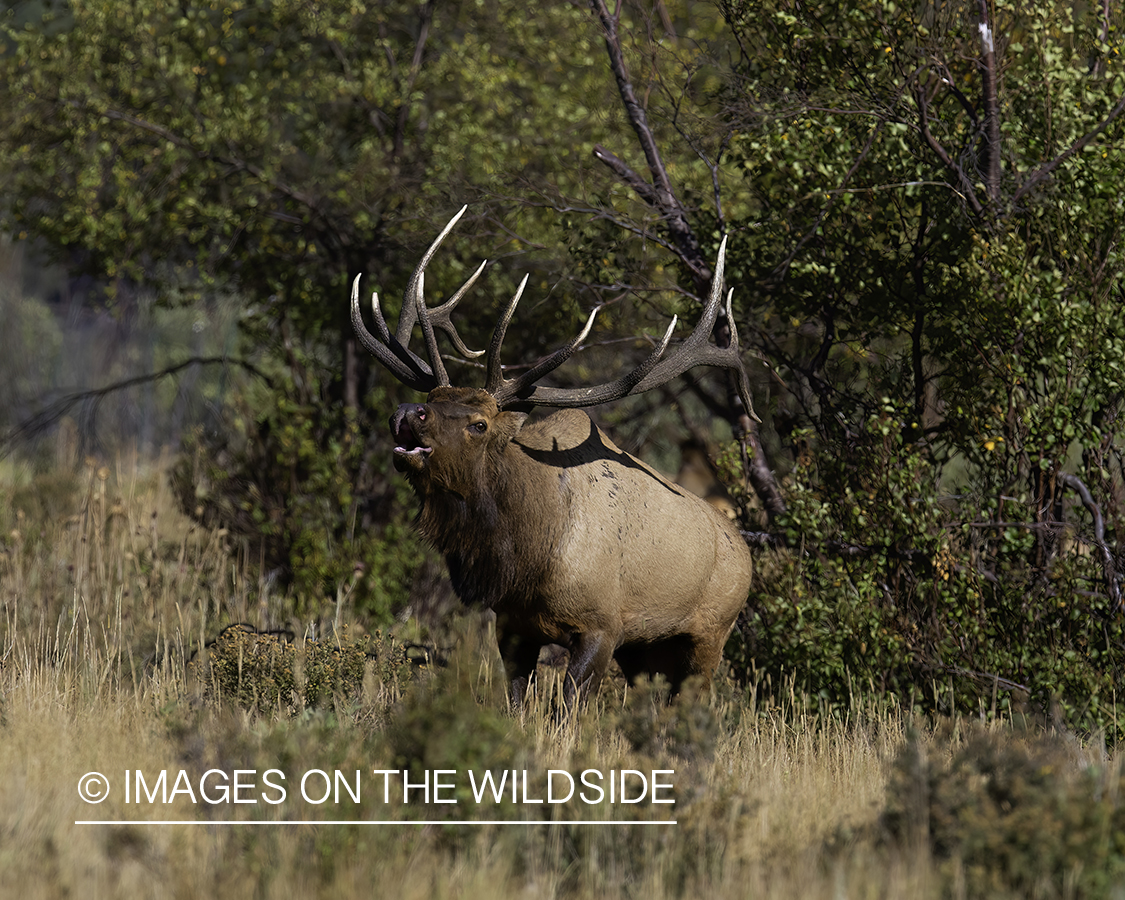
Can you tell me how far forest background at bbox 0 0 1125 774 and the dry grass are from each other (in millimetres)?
971

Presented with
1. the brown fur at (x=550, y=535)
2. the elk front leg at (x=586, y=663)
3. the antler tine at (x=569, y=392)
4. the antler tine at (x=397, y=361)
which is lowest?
the elk front leg at (x=586, y=663)

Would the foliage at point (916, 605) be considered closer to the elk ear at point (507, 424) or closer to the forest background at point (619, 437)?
the forest background at point (619, 437)

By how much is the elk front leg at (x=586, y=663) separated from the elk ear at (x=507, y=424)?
1.05 meters

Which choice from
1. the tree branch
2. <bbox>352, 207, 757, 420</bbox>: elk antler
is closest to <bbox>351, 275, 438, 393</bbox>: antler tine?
<bbox>352, 207, 757, 420</bbox>: elk antler

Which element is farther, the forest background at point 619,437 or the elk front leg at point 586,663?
the elk front leg at point 586,663

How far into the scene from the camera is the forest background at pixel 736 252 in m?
6.09

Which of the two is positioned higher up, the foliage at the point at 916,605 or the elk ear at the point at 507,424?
the elk ear at the point at 507,424

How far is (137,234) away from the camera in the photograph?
30.8 ft

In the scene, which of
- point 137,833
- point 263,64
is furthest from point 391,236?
point 137,833

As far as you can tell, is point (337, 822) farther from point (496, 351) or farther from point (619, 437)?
point (619, 437)

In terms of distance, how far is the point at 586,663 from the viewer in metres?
5.59

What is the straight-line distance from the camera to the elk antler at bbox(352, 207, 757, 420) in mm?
5727

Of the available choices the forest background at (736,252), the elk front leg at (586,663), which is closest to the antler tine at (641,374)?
the forest background at (736,252)

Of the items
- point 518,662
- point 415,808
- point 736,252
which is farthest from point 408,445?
point 736,252
